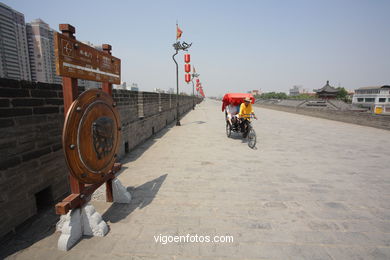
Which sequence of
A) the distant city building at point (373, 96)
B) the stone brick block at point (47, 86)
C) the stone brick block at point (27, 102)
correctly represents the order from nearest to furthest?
the stone brick block at point (27, 102), the stone brick block at point (47, 86), the distant city building at point (373, 96)

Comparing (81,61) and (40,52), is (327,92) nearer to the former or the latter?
(81,61)

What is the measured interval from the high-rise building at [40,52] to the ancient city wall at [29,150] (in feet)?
178

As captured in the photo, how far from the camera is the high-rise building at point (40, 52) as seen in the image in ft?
153

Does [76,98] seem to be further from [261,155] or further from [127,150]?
[261,155]

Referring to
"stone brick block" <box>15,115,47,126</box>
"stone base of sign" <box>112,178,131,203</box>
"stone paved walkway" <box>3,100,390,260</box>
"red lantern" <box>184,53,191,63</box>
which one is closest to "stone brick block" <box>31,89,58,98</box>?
"stone brick block" <box>15,115,47,126</box>

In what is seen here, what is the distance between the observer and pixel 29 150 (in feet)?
8.90

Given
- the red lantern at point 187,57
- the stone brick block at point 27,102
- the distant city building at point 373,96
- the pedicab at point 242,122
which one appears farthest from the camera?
the distant city building at point 373,96

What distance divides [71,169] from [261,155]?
17.0 feet

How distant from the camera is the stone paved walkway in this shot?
2.22 metres

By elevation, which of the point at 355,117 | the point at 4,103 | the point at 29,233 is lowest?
the point at 29,233

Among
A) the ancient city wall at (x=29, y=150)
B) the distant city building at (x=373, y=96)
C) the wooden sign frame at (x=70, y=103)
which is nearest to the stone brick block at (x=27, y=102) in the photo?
the ancient city wall at (x=29, y=150)

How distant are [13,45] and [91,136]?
57617 millimetres

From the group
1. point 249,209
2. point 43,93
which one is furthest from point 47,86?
point 249,209

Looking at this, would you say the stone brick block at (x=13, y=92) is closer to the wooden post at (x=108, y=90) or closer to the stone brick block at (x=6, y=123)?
the stone brick block at (x=6, y=123)
